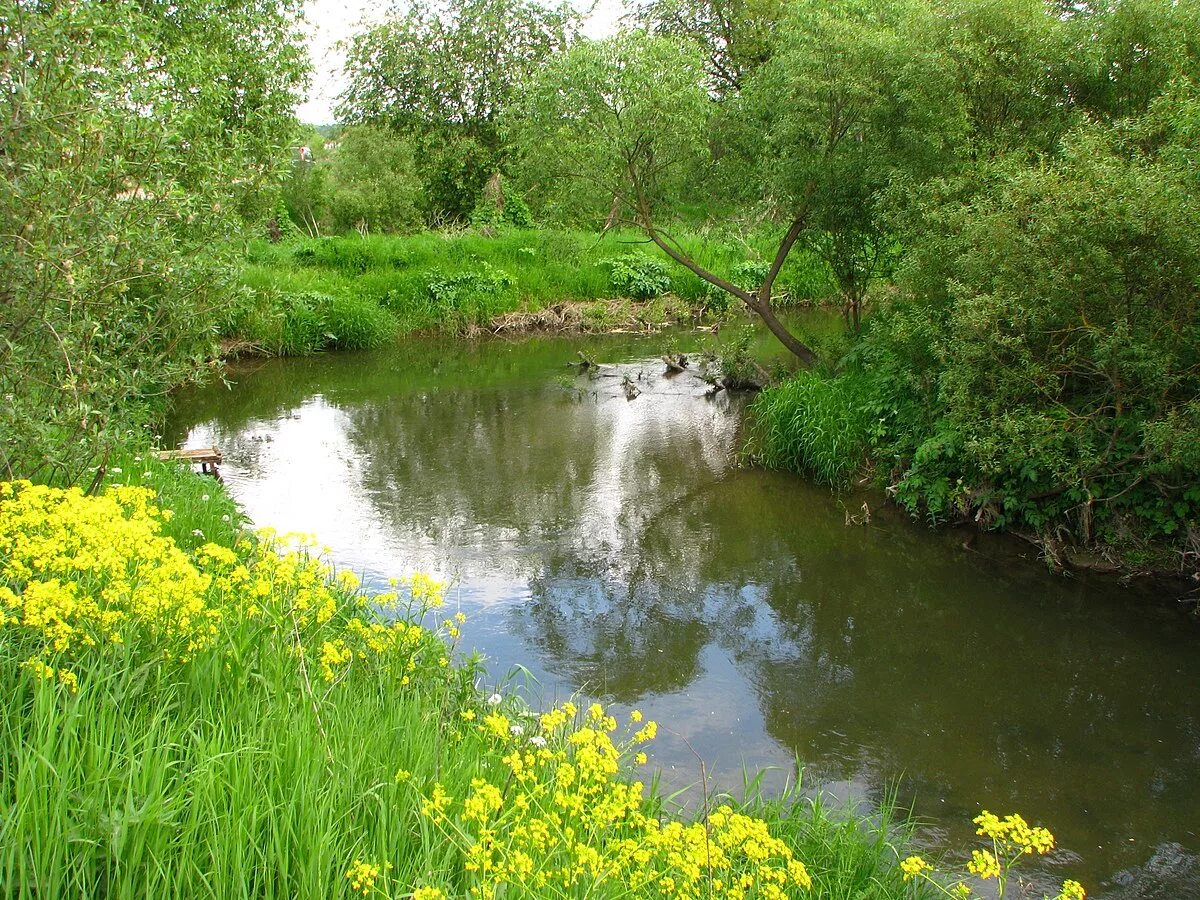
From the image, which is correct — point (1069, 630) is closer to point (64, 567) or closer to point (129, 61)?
point (64, 567)

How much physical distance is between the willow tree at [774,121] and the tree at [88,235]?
322 inches

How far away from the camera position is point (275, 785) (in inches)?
144

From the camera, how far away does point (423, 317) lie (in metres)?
25.5

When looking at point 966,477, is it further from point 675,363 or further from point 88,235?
point 675,363

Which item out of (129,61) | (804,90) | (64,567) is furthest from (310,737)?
(804,90)

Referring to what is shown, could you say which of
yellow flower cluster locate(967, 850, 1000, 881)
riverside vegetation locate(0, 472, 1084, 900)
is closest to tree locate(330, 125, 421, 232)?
riverside vegetation locate(0, 472, 1084, 900)

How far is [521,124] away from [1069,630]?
1130cm

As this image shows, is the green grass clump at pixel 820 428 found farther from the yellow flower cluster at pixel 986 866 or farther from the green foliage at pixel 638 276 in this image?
the green foliage at pixel 638 276

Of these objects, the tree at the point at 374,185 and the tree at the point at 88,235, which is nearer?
the tree at the point at 88,235

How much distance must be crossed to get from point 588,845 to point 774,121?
12655mm

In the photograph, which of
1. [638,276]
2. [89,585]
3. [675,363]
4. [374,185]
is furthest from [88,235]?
[374,185]

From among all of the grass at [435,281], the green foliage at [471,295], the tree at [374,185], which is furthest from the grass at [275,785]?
the tree at [374,185]

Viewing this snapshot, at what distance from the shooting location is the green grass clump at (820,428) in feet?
41.4

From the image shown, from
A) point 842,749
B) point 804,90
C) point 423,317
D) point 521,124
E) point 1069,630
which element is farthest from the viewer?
point 423,317
